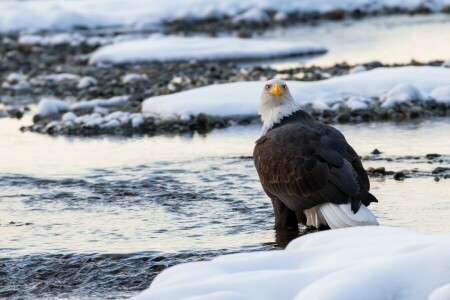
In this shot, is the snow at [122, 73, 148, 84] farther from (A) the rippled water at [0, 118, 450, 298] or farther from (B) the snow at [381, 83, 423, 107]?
(B) the snow at [381, 83, 423, 107]

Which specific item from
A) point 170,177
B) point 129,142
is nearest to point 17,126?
point 129,142

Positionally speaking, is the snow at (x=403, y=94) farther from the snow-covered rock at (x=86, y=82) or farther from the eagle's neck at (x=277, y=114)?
the snow-covered rock at (x=86, y=82)

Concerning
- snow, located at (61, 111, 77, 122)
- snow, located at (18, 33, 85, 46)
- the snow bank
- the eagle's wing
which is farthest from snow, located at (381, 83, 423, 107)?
snow, located at (18, 33, 85, 46)

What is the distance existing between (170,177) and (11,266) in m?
2.87

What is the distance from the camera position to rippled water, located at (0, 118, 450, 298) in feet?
23.5

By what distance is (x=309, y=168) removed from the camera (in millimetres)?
7578

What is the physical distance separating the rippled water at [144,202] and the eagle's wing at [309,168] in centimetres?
37

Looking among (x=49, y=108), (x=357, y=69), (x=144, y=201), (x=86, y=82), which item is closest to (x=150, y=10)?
(x=86, y=82)

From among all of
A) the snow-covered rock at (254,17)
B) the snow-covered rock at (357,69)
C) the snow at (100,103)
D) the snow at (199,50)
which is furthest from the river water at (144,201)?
the snow-covered rock at (254,17)

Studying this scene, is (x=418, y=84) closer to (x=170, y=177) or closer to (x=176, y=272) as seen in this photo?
(x=170, y=177)

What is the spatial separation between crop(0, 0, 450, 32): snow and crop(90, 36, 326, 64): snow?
579 cm

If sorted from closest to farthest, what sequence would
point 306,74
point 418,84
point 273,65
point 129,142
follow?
1. point 129,142
2. point 418,84
3. point 306,74
4. point 273,65

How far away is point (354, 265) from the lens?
5.38 metres

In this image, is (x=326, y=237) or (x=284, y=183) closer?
(x=326, y=237)
